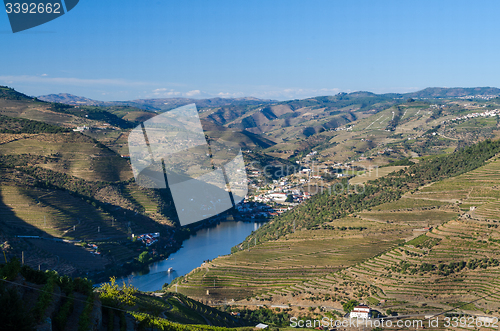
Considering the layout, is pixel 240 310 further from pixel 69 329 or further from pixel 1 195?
pixel 1 195

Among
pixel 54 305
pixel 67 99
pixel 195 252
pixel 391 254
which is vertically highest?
pixel 67 99

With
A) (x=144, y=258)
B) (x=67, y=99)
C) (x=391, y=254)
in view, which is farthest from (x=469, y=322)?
(x=67, y=99)

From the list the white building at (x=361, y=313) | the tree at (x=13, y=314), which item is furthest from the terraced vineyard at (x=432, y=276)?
the tree at (x=13, y=314)

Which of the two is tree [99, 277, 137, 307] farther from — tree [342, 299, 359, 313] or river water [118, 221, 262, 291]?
river water [118, 221, 262, 291]

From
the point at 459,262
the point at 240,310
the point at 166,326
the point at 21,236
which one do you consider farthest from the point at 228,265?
the point at 166,326

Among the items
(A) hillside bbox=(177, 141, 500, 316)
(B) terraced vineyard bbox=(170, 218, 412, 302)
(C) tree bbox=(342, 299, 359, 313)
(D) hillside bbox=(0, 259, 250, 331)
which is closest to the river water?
(B) terraced vineyard bbox=(170, 218, 412, 302)

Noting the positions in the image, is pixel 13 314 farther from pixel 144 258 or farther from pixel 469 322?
pixel 144 258

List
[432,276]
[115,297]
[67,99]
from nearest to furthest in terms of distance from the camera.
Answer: [115,297]
[432,276]
[67,99]

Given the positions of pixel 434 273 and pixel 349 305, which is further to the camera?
pixel 434 273

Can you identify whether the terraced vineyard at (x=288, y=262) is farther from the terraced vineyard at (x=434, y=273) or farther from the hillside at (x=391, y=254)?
the terraced vineyard at (x=434, y=273)
